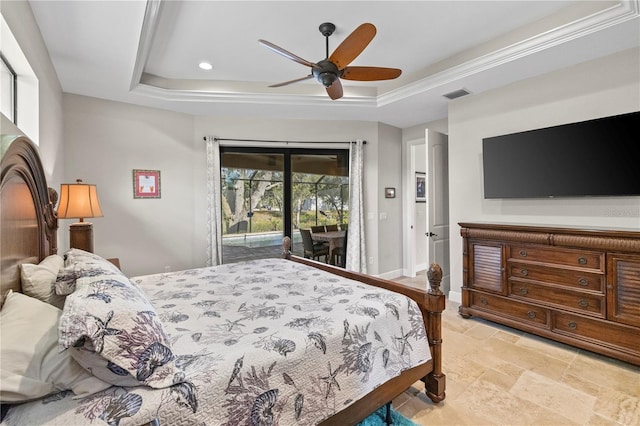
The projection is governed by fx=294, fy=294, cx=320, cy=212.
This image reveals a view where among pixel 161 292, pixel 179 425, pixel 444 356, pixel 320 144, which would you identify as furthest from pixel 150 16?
pixel 444 356

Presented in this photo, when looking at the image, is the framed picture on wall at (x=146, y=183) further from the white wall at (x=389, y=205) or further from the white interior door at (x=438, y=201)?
the white interior door at (x=438, y=201)

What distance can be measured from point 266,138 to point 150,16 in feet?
7.94

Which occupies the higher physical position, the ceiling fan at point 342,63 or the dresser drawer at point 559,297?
the ceiling fan at point 342,63

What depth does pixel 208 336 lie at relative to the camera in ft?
4.62

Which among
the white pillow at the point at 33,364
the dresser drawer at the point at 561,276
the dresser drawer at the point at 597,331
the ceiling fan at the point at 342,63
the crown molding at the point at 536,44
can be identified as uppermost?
the crown molding at the point at 536,44

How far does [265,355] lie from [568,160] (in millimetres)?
3236

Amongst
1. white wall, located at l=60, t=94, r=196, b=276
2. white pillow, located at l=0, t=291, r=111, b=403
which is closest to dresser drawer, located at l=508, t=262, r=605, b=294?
white pillow, located at l=0, t=291, r=111, b=403

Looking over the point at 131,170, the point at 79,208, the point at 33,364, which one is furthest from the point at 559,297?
the point at 131,170

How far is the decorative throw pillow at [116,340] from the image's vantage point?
923 mm

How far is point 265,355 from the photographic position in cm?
125

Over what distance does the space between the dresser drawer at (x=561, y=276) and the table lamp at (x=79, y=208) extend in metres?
3.98

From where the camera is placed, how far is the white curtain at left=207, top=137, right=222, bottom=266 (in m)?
4.19

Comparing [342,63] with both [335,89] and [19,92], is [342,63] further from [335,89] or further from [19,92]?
[19,92]

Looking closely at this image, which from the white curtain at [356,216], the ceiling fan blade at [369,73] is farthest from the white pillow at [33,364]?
the white curtain at [356,216]
